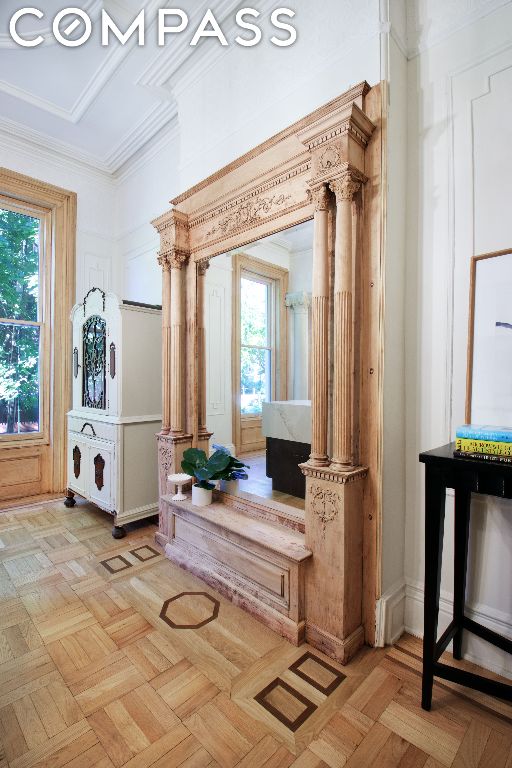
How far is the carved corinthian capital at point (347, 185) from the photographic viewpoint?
70.6 inches

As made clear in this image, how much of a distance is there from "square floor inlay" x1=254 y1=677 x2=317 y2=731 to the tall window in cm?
142

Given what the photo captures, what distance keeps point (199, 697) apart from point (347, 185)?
2.33m

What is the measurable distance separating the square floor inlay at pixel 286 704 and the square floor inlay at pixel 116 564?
1.41 metres

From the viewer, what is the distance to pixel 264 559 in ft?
6.82

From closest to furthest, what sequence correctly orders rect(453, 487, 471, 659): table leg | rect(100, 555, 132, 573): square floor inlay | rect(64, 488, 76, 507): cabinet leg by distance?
rect(453, 487, 471, 659): table leg
rect(100, 555, 132, 573): square floor inlay
rect(64, 488, 76, 507): cabinet leg

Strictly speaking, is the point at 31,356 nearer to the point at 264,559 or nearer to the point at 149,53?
the point at 149,53

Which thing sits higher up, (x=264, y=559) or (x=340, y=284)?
(x=340, y=284)

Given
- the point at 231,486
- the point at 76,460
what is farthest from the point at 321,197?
the point at 76,460

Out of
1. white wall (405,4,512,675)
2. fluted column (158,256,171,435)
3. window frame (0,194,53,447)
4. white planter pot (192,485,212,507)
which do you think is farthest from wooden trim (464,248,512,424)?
window frame (0,194,53,447)

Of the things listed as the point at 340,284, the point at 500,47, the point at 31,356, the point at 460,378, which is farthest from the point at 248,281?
the point at 31,356

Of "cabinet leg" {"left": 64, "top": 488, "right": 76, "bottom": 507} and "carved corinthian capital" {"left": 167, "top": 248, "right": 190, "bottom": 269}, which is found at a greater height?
"carved corinthian capital" {"left": 167, "top": 248, "right": 190, "bottom": 269}

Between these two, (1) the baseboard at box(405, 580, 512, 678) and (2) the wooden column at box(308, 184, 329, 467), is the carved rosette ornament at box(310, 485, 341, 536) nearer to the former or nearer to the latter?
(2) the wooden column at box(308, 184, 329, 467)

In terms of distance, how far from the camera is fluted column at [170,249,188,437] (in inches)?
112

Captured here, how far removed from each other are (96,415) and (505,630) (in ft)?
10.6
